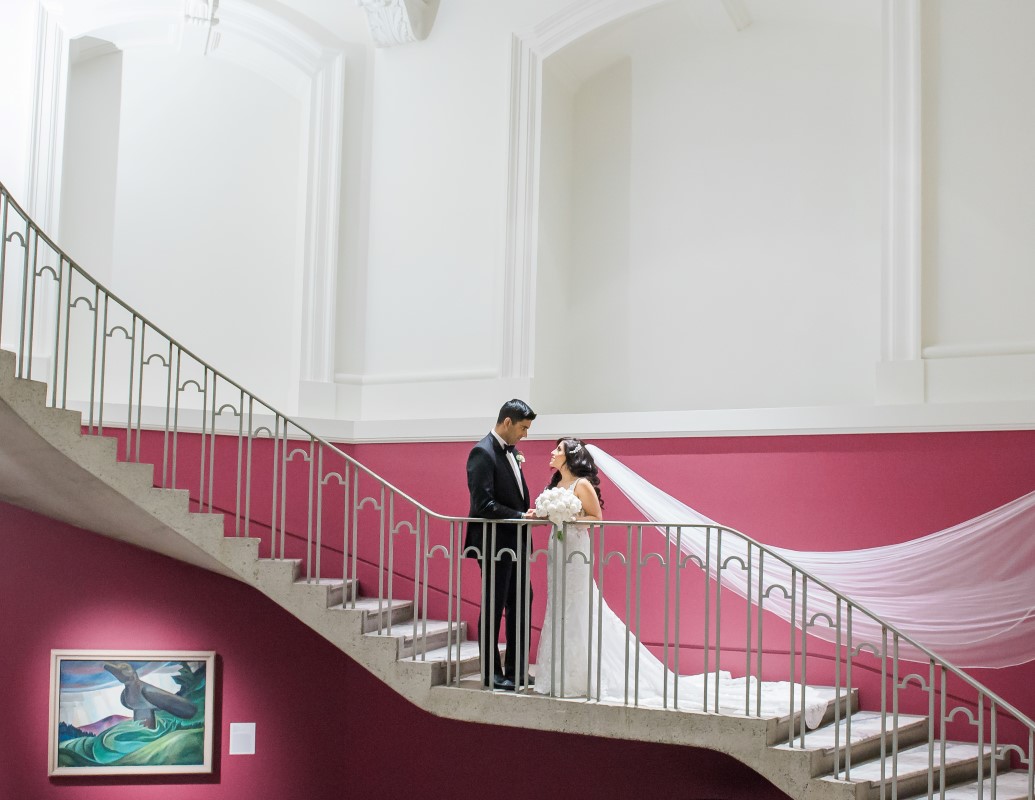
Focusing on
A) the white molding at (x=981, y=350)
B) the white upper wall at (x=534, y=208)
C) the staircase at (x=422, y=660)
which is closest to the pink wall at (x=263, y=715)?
the staircase at (x=422, y=660)

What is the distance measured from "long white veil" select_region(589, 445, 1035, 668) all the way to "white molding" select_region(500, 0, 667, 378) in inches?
113

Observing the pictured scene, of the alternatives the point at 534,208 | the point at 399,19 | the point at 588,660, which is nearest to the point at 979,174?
the point at 534,208

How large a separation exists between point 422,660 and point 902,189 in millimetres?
4307

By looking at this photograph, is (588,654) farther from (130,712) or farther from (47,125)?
(47,125)

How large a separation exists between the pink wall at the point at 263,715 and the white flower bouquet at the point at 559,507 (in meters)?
2.27

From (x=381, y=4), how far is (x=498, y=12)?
101 centimetres

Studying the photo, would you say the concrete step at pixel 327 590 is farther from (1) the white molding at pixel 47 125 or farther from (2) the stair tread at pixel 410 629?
(1) the white molding at pixel 47 125

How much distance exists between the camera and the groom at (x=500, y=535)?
20.6ft

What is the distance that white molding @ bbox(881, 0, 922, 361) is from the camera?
7051 millimetres

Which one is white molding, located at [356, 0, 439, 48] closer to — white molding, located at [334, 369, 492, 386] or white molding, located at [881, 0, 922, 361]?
white molding, located at [334, 369, 492, 386]

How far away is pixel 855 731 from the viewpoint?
600 centimetres

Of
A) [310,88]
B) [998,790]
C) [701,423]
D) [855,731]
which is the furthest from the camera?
[310,88]

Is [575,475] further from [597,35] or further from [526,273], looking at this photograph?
[597,35]

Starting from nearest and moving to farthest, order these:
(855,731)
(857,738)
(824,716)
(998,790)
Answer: (998,790) < (857,738) < (855,731) < (824,716)
